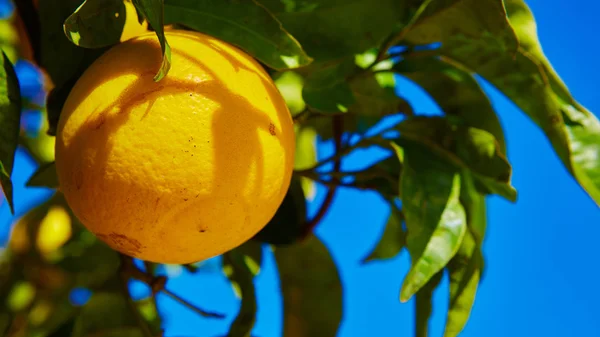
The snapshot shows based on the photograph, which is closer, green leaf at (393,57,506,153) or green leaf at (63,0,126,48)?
green leaf at (63,0,126,48)

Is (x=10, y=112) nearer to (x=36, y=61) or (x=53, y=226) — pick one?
(x=36, y=61)

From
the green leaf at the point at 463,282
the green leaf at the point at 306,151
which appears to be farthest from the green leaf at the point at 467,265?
the green leaf at the point at 306,151

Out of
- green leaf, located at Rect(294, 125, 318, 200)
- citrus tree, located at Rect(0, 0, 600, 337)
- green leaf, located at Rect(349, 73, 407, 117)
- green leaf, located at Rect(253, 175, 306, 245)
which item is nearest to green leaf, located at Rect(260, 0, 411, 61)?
citrus tree, located at Rect(0, 0, 600, 337)

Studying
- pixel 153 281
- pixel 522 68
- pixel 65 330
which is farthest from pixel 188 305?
pixel 522 68

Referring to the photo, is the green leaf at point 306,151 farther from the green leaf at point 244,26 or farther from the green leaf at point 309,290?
the green leaf at point 244,26

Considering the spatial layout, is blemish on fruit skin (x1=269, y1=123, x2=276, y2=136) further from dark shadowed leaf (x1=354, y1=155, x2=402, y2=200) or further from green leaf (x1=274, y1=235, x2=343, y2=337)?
green leaf (x1=274, y1=235, x2=343, y2=337)

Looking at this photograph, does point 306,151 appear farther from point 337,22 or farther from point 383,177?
point 337,22
